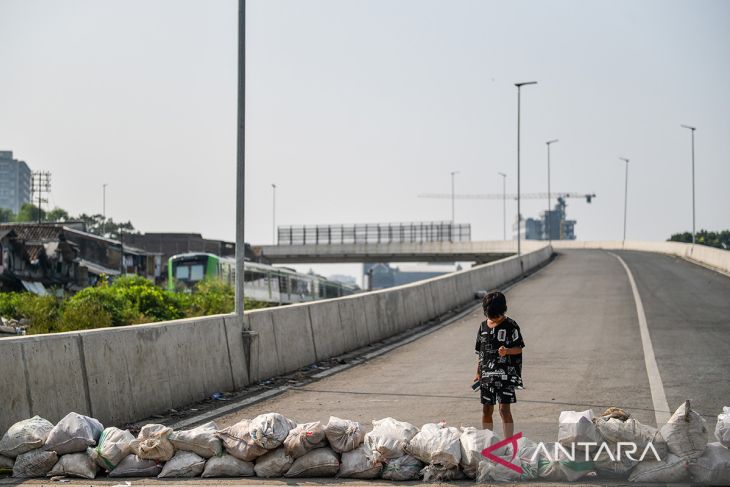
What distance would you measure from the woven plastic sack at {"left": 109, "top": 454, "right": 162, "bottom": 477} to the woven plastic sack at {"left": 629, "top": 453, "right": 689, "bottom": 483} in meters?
4.19

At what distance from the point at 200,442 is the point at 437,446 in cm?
218

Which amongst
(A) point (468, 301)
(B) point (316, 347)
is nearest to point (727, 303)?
(A) point (468, 301)

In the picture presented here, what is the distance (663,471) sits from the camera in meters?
7.49


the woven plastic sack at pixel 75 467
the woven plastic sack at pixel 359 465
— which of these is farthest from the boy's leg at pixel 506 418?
the woven plastic sack at pixel 75 467

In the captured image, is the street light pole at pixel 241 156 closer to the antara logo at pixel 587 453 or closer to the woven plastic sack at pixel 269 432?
the woven plastic sack at pixel 269 432

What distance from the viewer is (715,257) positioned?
5044 centimetres

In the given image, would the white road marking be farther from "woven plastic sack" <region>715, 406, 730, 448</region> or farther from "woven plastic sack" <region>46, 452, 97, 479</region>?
"woven plastic sack" <region>46, 452, 97, 479</region>

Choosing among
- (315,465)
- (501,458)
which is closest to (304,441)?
(315,465)

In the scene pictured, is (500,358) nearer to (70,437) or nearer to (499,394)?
(499,394)

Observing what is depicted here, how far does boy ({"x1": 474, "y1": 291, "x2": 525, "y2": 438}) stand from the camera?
27.8 feet

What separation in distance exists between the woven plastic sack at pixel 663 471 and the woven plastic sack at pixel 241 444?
10.6 feet

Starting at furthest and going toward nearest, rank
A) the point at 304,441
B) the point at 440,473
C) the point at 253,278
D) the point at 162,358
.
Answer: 1. the point at 253,278
2. the point at 162,358
3. the point at 304,441
4. the point at 440,473

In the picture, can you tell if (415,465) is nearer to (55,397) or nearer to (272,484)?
(272,484)

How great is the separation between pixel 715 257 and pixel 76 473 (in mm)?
47443
